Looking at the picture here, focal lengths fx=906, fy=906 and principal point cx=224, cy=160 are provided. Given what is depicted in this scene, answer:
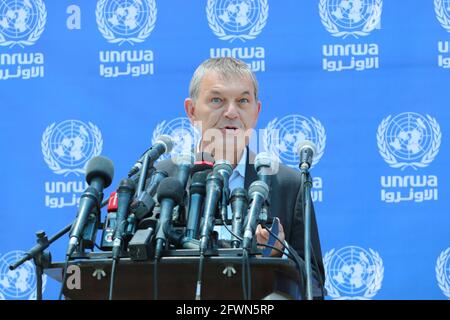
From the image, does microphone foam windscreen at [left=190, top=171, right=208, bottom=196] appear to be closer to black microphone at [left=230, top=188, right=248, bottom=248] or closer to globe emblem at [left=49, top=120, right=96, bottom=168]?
black microphone at [left=230, top=188, right=248, bottom=248]

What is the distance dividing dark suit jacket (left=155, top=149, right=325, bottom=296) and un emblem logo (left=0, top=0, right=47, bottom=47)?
5.31 ft

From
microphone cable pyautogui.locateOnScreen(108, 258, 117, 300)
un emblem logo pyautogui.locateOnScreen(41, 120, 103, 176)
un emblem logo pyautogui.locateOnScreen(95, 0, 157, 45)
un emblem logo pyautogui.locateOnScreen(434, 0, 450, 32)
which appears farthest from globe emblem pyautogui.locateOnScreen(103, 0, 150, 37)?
microphone cable pyautogui.locateOnScreen(108, 258, 117, 300)

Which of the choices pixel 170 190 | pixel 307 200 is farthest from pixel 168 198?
pixel 307 200

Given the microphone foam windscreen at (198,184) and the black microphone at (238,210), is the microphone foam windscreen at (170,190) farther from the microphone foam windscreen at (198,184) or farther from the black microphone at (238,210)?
the black microphone at (238,210)

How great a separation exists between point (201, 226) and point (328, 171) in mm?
2289

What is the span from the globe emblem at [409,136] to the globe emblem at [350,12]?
56cm

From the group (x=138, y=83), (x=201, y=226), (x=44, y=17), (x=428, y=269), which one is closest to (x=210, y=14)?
(x=138, y=83)

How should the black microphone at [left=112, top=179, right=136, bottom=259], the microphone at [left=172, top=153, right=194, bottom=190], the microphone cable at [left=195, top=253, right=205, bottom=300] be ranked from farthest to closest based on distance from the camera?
the microphone at [left=172, top=153, right=194, bottom=190]
the black microphone at [left=112, top=179, right=136, bottom=259]
the microphone cable at [left=195, top=253, right=205, bottom=300]

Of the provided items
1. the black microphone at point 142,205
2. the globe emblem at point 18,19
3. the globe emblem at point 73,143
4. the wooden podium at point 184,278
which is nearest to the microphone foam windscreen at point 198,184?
the black microphone at point 142,205

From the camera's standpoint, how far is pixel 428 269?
474 centimetres

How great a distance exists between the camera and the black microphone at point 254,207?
258 centimetres

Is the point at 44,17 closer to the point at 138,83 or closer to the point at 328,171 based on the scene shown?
the point at 138,83

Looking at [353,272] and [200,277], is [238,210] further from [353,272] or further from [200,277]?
[353,272]

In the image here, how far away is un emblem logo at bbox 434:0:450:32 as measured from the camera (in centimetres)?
492
